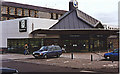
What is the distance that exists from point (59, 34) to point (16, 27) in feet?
28.2

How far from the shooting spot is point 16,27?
123ft

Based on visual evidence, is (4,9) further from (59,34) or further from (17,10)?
(59,34)

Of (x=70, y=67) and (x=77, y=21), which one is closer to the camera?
(x=70, y=67)

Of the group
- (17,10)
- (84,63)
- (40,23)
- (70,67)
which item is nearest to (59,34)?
(40,23)

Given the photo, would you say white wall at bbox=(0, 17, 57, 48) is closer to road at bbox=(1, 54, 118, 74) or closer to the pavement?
the pavement

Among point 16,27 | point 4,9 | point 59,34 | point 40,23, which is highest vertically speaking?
point 4,9

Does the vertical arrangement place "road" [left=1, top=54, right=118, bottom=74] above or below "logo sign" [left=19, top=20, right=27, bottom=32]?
below

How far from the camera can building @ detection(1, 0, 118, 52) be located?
1362 inches

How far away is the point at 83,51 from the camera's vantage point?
36.1 m

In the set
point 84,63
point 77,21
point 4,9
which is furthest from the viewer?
point 4,9

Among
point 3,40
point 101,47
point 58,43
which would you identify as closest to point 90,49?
point 101,47

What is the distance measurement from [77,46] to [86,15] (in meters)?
9.06

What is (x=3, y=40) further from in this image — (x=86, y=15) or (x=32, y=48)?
(x=86, y=15)

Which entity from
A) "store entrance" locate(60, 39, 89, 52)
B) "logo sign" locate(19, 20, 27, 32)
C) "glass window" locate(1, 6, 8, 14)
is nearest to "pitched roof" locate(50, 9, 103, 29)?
"store entrance" locate(60, 39, 89, 52)
